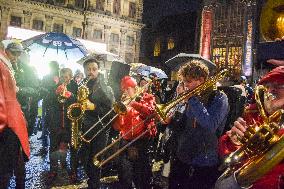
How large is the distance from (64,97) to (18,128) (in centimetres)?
426

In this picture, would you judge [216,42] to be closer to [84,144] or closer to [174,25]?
[174,25]

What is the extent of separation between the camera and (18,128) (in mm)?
2783

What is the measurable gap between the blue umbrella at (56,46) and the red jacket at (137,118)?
16.2 ft

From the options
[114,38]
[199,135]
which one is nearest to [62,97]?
[199,135]

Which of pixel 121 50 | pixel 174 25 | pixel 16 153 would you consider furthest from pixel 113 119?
pixel 121 50

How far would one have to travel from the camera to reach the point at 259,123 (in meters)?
2.25

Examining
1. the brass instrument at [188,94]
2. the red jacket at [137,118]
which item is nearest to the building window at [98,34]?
the red jacket at [137,118]

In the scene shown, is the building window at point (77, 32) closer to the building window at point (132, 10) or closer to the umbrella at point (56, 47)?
the building window at point (132, 10)

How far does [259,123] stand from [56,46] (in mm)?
10315

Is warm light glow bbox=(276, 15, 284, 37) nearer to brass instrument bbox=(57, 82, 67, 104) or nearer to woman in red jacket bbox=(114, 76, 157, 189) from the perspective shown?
woman in red jacket bbox=(114, 76, 157, 189)

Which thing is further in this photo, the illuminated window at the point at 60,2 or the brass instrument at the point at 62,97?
the illuminated window at the point at 60,2

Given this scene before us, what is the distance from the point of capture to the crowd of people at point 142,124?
7.88 feet

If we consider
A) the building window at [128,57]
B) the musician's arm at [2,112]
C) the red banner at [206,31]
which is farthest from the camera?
the building window at [128,57]

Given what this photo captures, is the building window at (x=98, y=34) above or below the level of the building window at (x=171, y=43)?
above
